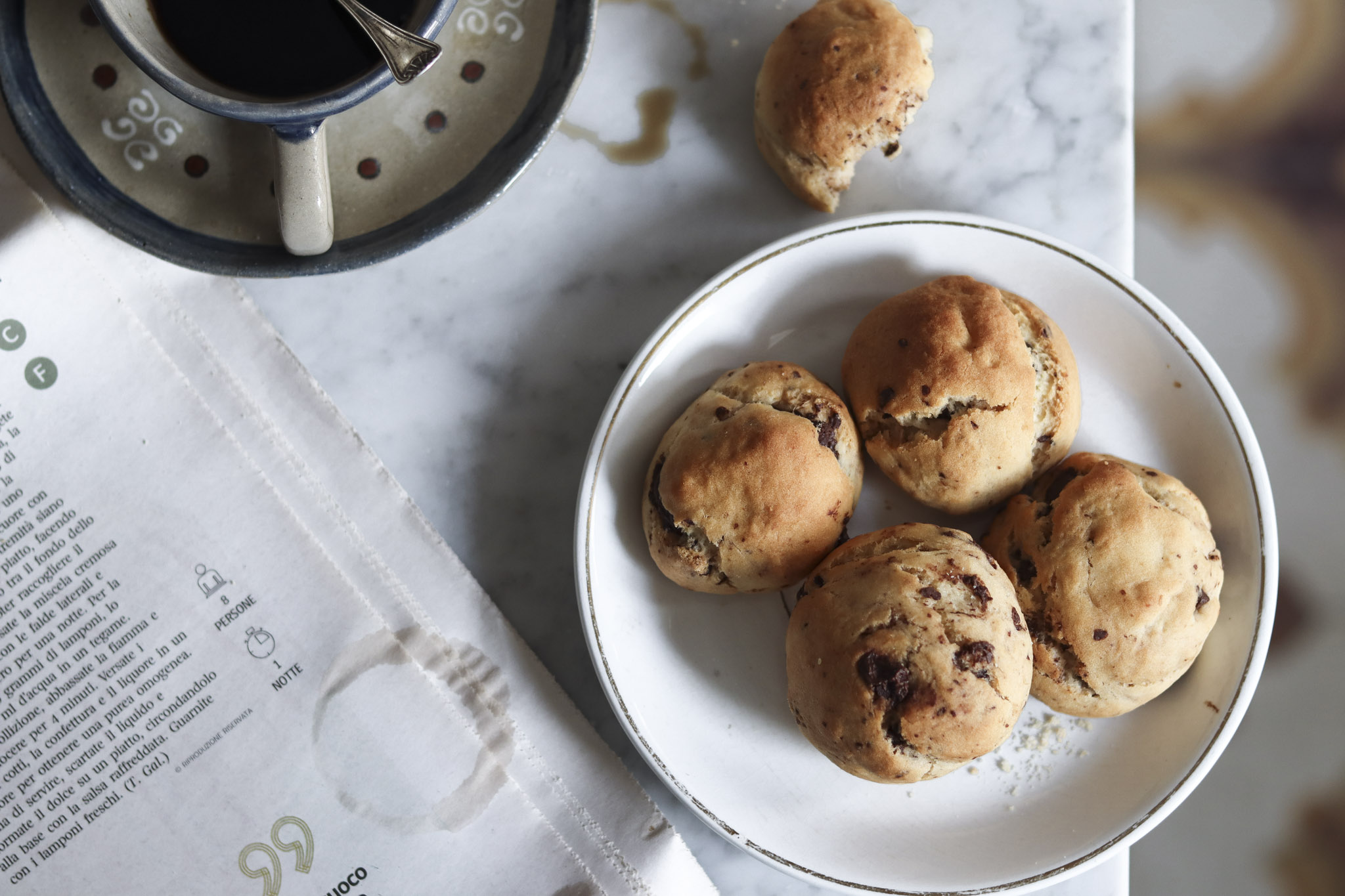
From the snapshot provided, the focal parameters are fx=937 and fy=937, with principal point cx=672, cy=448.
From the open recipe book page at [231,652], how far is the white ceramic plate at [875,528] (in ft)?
0.36

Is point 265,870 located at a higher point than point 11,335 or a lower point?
lower

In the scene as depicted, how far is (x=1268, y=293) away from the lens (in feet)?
4.07

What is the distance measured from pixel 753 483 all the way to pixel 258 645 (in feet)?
1.63

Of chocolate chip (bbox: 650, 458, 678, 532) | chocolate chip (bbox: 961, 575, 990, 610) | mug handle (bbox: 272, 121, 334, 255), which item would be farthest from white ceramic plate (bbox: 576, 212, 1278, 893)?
mug handle (bbox: 272, 121, 334, 255)

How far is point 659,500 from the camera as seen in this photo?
836 millimetres

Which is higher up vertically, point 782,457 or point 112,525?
point 112,525

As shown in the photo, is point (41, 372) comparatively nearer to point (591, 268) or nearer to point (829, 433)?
point (591, 268)

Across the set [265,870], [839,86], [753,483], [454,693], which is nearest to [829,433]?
[753,483]

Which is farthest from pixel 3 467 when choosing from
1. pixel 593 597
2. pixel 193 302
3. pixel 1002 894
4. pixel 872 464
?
pixel 1002 894

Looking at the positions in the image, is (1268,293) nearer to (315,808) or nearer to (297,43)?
(297,43)

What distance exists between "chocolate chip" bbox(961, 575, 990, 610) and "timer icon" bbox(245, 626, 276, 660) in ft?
2.09

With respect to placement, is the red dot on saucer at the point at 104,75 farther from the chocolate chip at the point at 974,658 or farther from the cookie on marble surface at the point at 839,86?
the chocolate chip at the point at 974,658

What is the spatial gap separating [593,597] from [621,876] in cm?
29

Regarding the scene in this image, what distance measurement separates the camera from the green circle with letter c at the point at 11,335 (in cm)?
87
